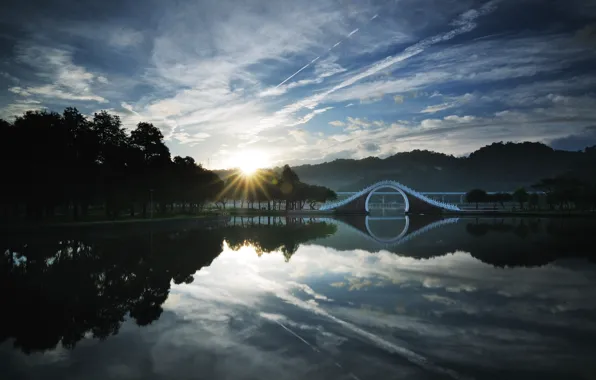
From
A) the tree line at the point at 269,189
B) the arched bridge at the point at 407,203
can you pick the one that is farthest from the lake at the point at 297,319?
the arched bridge at the point at 407,203

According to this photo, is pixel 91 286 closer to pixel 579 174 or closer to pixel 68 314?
pixel 68 314

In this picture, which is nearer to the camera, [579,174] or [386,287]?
[386,287]

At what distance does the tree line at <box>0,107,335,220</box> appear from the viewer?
38.2m

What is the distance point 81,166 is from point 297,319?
4038 centimetres

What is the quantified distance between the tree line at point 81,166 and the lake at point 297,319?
21.5 m

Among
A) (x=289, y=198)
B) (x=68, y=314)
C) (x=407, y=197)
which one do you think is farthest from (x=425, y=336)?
(x=407, y=197)

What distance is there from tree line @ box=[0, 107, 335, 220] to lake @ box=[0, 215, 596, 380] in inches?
846

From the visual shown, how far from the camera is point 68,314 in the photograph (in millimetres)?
10984

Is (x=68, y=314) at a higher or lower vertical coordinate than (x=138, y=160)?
lower

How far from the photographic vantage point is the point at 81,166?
140 ft

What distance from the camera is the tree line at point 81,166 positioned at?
38.2 metres

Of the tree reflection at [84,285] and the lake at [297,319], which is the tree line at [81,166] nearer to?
the tree reflection at [84,285]

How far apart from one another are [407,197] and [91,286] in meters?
132

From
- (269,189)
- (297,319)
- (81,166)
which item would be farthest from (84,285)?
(269,189)
